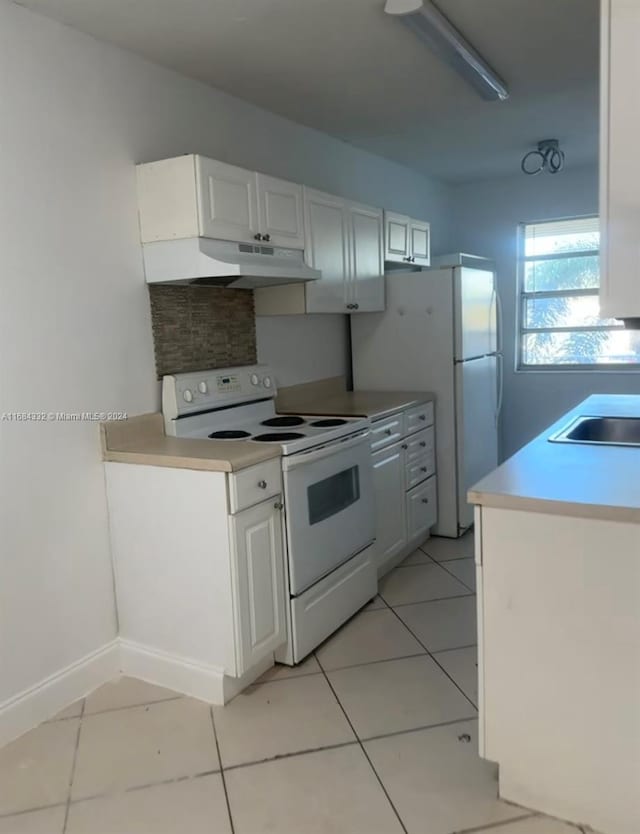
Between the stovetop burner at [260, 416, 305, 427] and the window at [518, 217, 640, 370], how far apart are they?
2.79 meters

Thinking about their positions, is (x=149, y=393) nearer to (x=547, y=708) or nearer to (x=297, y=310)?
(x=297, y=310)

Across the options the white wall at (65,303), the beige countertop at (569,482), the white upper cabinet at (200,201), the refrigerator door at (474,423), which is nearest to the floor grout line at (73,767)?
the white wall at (65,303)

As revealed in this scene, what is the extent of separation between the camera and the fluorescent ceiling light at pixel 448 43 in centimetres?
222

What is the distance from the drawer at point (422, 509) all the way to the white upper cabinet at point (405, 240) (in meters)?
1.43

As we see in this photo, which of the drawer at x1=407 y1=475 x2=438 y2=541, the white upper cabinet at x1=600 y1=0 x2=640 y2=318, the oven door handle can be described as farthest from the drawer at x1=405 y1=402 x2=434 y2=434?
the white upper cabinet at x1=600 y1=0 x2=640 y2=318

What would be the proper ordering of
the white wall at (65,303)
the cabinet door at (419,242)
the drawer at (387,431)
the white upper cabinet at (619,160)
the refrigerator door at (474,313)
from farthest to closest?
1. the cabinet door at (419,242)
2. the refrigerator door at (474,313)
3. the drawer at (387,431)
4. the white wall at (65,303)
5. the white upper cabinet at (619,160)

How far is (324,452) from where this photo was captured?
2.68 m

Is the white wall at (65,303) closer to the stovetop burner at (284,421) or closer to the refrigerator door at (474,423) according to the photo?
the stovetop burner at (284,421)

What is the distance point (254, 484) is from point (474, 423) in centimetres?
218

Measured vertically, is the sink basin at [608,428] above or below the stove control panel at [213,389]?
below

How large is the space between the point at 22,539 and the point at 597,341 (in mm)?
4383

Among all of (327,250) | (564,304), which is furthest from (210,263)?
(564,304)

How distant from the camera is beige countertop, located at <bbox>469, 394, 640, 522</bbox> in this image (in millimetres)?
1580

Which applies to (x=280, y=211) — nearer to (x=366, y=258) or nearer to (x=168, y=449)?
(x=366, y=258)
